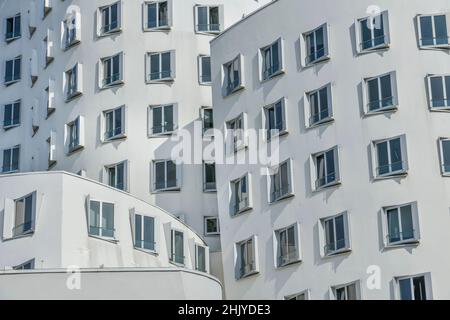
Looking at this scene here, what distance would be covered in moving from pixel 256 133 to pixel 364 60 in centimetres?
583

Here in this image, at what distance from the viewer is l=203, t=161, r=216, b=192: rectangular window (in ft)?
176

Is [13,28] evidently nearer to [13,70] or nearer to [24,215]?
[13,70]

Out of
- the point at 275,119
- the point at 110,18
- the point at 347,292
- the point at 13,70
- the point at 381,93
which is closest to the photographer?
the point at 347,292

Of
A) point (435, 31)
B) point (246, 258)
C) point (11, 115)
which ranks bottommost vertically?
point (246, 258)

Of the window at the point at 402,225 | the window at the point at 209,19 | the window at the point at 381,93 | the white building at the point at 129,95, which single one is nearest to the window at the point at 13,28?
the white building at the point at 129,95

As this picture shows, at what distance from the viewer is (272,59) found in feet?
162

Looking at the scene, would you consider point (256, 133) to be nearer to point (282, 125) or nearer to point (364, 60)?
point (282, 125)

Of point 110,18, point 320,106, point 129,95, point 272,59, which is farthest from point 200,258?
point 110,18

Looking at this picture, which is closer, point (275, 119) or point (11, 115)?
point (275, 119)

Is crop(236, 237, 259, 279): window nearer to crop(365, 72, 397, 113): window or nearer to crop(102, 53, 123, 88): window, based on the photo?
crop(365, 72, 397, 113): window

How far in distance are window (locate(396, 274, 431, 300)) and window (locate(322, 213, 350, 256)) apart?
268 cm

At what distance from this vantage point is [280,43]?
4897cm

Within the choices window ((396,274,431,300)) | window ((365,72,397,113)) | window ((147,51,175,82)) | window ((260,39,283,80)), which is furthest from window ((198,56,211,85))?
window ((396,274,431,300))

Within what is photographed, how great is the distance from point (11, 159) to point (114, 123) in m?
8.40
